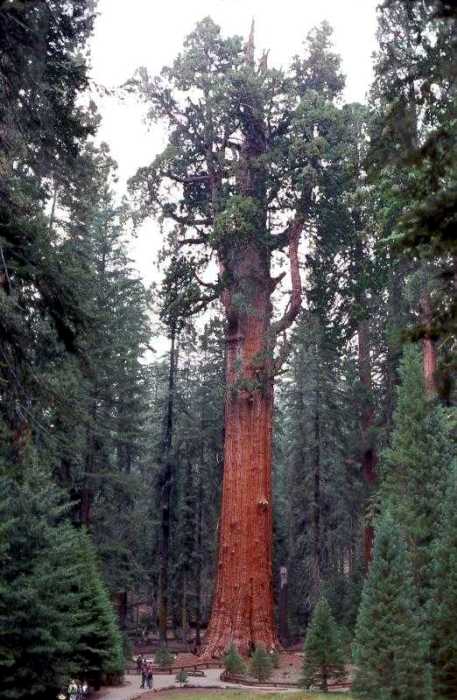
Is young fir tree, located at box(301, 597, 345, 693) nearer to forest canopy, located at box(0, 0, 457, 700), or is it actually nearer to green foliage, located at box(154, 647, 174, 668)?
forest canopy, located at box(0, 0, 457, 700)

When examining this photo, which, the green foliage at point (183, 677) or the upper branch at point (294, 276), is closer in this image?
the green foliage at point (183, 677)

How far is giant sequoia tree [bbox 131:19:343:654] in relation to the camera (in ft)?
61.6

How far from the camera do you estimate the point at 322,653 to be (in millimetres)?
16922

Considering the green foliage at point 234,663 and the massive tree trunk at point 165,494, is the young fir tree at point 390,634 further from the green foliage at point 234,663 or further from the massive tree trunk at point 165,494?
the massive tree trunk at point 165,494

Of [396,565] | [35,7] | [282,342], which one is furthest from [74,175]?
[282,342]

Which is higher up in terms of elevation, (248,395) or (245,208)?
(245,208)

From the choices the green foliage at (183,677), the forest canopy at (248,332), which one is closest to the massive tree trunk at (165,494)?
the forest canopy at (248,332)

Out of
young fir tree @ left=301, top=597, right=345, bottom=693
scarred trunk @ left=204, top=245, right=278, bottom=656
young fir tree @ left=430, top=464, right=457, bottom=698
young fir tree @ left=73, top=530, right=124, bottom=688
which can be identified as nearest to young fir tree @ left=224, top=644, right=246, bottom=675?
scarred trunk @ left=204, top=245, right=278, bottom=656

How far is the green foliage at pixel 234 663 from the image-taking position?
17.1m

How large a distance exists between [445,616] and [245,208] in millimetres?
10565

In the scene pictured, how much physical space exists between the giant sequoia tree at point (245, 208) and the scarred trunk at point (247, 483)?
28mm

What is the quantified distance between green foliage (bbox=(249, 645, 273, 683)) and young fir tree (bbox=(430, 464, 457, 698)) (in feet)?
14.1

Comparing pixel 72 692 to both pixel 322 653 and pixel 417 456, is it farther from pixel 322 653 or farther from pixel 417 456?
pixel 417 456

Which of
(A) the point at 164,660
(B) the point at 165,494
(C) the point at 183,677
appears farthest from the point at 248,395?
Result: (B) the point at 165,494
